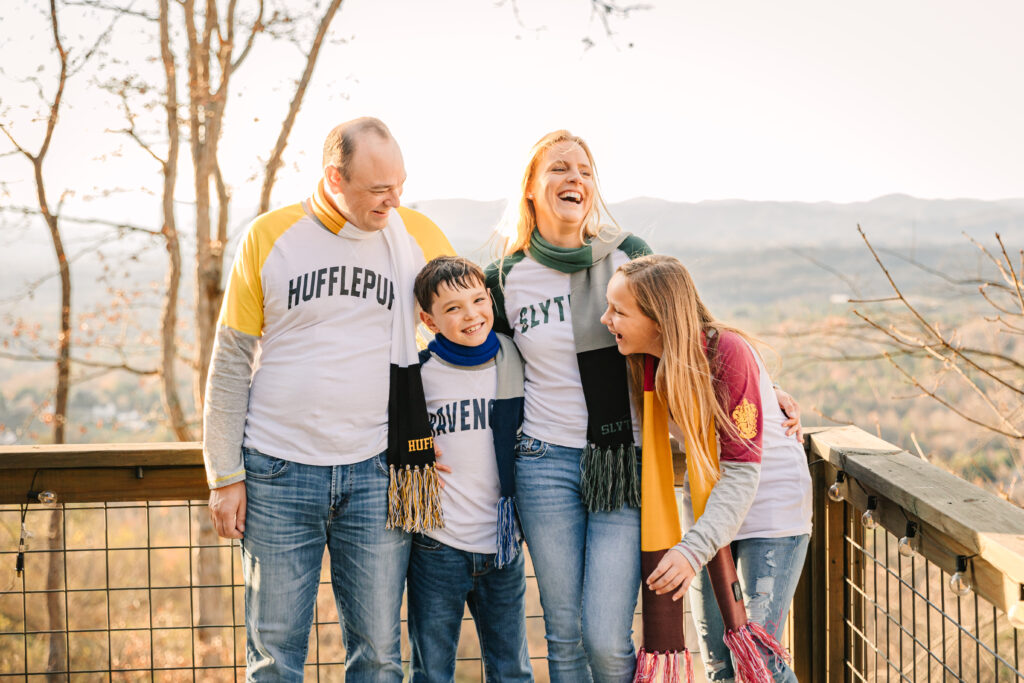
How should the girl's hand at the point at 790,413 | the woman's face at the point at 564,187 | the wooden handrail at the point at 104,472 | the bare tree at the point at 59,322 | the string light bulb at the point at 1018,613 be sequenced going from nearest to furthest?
the string light bulb at the point at 1018,613
the girl's hand at the point at 790,413
the woman's face at the point at 564,187
the wooden handrail at the point at 104,472
the bare tree at the point at 59,322

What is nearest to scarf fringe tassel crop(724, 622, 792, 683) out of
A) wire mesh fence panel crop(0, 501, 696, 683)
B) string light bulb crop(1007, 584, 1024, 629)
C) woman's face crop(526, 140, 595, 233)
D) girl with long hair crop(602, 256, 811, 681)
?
girl with long hair crop(602, 256, 811, 681)

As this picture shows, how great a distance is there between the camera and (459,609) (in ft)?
6.51

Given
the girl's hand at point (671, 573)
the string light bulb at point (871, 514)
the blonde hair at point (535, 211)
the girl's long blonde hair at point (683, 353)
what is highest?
the blonde hair at point (535, 211)

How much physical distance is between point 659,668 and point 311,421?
0.96m

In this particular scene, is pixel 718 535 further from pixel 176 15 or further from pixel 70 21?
pixel 70 21

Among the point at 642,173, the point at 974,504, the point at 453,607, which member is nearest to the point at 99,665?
the point at 453,607

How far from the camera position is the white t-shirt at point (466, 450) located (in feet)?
6.34

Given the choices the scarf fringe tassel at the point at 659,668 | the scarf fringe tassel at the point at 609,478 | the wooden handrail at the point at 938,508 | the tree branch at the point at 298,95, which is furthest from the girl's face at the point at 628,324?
the tree branch at the point at 298,95

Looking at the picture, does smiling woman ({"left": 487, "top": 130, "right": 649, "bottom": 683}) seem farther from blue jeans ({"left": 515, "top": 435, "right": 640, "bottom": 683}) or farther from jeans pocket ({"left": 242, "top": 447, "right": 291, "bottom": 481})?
jeans pocket ({"left": 242, "top": 447, "right": 291, "bottom": 481})

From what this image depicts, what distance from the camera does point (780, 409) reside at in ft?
6.35

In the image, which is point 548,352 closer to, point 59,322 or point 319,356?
point 319,356

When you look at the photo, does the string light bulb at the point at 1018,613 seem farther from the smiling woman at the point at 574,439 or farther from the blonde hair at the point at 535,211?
the blonde hair at the point at 535,211

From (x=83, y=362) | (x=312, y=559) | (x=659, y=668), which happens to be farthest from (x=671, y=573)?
(x=83, y=362)

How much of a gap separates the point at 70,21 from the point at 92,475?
4929 mm
